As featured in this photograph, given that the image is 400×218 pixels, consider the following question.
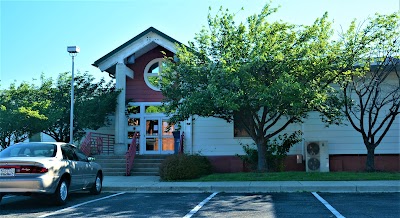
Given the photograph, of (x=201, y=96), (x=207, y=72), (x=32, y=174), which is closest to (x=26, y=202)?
(x=32, y=174)

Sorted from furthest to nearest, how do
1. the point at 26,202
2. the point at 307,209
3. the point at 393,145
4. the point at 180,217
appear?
1. the point at 393,145
2. the point at 26,202
3. the point at 307,209
4. the point at 180,217

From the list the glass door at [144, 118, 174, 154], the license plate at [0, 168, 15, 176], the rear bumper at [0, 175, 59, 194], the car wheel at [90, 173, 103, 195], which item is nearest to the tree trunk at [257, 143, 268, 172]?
the glass door at [144, 118, 174, 154]

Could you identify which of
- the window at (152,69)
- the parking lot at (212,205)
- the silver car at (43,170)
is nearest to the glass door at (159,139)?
the window at (152,69)

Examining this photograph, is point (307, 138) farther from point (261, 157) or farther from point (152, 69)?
point (152, 69)

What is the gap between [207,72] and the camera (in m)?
15.0

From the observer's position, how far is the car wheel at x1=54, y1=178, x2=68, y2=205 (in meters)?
9.43

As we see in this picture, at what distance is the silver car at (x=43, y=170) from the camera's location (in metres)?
8.95

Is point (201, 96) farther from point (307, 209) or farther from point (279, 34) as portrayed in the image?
point (307, 209)

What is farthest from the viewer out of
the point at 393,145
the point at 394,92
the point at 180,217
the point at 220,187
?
the point at 393,145

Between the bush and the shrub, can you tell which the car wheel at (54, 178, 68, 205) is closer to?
the bush

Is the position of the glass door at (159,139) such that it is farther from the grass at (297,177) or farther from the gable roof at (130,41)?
the grass at (297,177)

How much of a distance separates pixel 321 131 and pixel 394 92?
11.4 feet

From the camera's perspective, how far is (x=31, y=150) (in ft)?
33.0

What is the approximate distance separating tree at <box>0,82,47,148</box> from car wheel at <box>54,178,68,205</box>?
8105 mm
